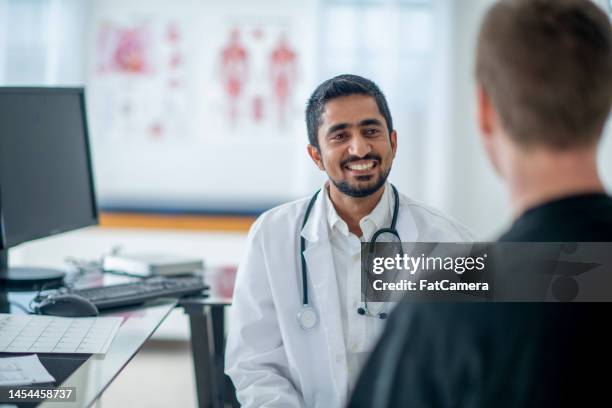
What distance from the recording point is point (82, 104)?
211 cm

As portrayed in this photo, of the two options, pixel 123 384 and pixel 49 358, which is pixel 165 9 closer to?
pixel 123 384

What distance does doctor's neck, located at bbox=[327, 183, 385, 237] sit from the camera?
1732 millimetres

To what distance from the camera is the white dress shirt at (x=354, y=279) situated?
161 cm

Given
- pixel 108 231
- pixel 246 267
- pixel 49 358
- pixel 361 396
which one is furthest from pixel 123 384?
pixel 361 396

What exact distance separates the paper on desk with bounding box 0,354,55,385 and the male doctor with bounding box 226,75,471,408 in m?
0.45

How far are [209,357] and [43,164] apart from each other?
0.74m

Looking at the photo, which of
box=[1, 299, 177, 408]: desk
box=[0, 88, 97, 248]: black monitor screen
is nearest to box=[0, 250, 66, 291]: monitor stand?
box=[0, 88, 97, 248]: black monitor screen

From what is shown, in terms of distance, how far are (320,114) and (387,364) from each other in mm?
1116

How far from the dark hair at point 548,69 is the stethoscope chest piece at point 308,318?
965mm

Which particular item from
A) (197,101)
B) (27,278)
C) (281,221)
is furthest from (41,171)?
(197,101)

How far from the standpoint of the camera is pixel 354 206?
1732 millimetres

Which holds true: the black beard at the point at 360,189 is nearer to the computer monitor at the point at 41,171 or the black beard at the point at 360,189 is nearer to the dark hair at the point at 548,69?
the computer monitor at the point at 41,171

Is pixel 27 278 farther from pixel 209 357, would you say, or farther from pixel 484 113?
pixel 484 113

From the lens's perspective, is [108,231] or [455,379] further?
[108,231]
